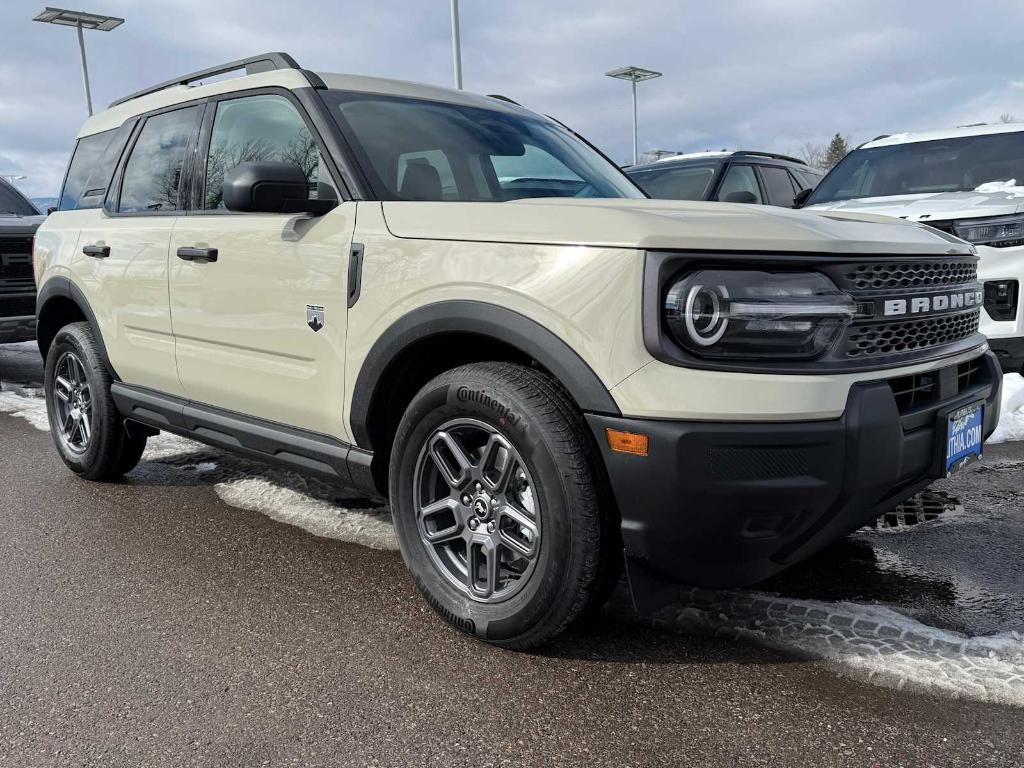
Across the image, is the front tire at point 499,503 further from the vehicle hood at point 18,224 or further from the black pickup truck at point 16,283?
the vehicle hood at point 18,224

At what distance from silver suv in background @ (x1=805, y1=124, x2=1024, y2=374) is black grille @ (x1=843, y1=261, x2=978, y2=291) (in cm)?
225

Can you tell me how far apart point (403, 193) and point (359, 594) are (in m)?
1.39

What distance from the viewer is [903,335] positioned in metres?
2.43

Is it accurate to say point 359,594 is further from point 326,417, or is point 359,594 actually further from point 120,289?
point 120,289

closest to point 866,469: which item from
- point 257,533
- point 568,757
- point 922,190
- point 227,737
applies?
point 568,757

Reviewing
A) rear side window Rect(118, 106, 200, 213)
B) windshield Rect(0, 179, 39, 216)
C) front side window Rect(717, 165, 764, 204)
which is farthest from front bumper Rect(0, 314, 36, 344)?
front side window Rect(717, 165, 764, 204)

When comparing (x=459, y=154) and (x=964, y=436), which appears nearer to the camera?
(x=964, y=436)

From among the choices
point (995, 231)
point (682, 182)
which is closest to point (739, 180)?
point (682, 182)

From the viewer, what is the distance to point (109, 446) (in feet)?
14.7

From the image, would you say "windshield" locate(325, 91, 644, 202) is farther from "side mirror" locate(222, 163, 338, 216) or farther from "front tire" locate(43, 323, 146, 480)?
"front tire" locate(43, 323, 146, 480)

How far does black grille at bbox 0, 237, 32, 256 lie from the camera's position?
25.8ft

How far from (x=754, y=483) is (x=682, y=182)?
606cm

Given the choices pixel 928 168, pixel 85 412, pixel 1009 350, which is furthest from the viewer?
pixel 928 168

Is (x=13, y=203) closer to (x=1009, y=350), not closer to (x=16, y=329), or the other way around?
(x=16, y=329)
